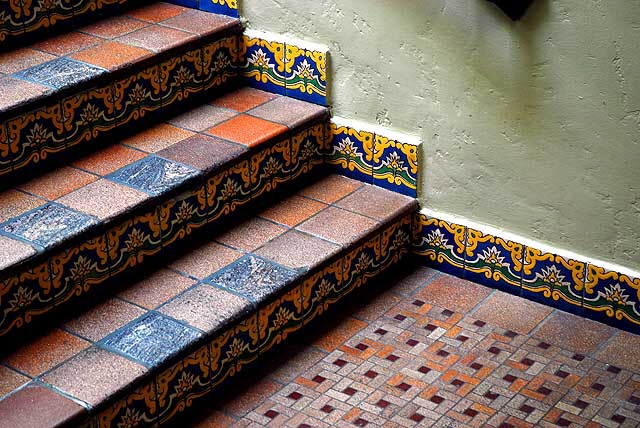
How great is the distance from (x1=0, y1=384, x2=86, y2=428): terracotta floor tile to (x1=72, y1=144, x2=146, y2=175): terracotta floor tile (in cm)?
80

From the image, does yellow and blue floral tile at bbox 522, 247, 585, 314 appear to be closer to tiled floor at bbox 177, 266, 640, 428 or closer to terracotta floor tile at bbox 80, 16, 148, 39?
A: tiled floor at bbox 177, 266, 640, 428

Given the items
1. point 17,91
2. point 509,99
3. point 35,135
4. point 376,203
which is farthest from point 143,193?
point 509,99

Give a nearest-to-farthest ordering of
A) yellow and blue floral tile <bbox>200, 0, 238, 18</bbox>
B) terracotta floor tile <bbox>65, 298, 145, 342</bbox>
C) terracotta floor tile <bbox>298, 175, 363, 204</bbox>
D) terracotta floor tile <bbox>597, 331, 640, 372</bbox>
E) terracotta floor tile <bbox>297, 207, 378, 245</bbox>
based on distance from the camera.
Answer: terracotta floor tile <bbox>65, 298, 145, 342</bbox> → terracotta floor tile <bbox>597, 331, 640, 372</bbox> → terracotta floor tile <bbox>297, 207, 378, 245</bbox> → terracotta floor tile <bbox>298, 175, 363, 204</bbox> → yellow and blue floral tile <bbox>200, 0, 238, 18</bbox>

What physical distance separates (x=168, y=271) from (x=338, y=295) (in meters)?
0.54

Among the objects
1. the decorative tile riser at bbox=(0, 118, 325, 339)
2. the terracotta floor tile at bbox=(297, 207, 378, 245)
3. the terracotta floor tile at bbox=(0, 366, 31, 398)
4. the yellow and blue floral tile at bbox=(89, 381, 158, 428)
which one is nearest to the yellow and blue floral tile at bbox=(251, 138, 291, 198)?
the decorative tile riser at bbox=(0, 118, 325, 339)

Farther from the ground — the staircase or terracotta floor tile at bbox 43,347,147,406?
the staircase

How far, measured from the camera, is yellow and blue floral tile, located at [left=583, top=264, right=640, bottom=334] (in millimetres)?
2941

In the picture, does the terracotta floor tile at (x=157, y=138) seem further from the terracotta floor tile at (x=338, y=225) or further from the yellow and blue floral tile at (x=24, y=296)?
the yellow and blue floral tile at (x=24, y=296)

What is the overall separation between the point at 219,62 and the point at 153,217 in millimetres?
786

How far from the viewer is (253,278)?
9.42 ft

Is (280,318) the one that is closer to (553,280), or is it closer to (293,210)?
(293,210)

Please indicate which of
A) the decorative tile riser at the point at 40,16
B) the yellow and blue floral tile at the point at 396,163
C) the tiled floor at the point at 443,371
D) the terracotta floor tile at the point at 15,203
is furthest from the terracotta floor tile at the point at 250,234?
the decorative tile riser at the point at 40,16

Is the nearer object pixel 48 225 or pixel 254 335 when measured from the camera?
pixel 48 225

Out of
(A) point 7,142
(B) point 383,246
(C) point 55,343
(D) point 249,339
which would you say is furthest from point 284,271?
(A) point 7,142
